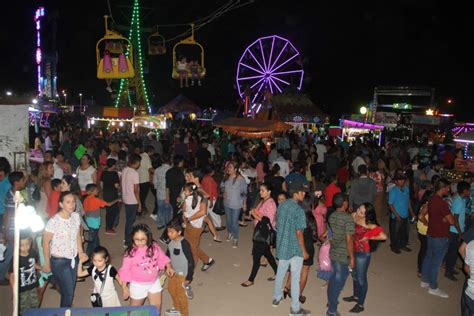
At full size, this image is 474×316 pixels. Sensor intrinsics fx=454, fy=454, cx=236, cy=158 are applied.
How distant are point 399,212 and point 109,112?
1537cm

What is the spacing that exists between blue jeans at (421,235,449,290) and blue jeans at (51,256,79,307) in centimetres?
451

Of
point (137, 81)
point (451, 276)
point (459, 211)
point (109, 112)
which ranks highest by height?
point (137, 81)

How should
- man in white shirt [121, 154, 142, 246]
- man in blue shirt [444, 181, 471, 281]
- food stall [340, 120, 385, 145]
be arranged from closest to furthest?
man in blue shirt [444, 181, 471, 281], man in white shirt [121, 154, 142, 246], food stall [340, 120, 385, 145]

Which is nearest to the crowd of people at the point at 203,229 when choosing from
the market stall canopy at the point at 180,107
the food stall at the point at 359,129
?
the food stall at the point at 359,129

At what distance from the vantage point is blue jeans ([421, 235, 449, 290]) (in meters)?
6.02

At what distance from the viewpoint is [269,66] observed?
2647 centimetres

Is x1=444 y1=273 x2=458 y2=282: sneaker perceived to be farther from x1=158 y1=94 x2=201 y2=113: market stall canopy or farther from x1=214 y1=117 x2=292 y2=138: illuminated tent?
x1=158 y1=94 x2=201 y2=113: market stall canopy

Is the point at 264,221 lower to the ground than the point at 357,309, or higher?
higher

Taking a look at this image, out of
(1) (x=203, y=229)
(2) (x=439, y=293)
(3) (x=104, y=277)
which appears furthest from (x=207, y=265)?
(2) (x=439, y=293)

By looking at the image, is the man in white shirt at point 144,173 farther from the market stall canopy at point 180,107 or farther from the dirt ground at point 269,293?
the market stall canopy at point 180,107

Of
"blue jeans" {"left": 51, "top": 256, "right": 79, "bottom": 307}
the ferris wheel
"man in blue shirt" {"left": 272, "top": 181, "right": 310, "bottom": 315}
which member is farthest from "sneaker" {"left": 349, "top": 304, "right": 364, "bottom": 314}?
the ferris wheel

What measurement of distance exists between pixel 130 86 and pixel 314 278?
872 inches

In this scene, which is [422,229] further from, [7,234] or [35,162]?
[35,162]

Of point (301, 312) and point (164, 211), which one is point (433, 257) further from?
point (164, 211)
